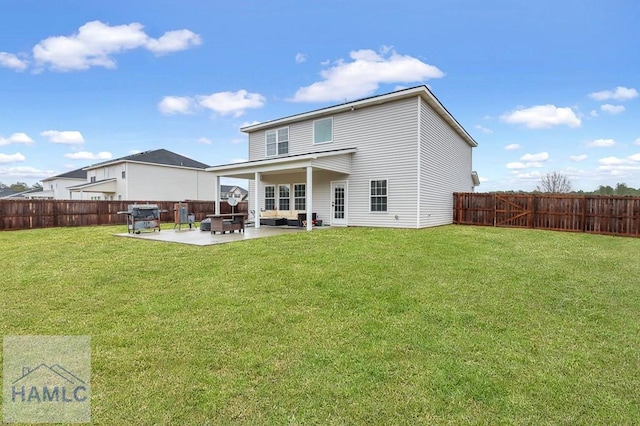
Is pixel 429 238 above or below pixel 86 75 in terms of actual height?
below

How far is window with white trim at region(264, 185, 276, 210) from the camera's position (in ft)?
57.2

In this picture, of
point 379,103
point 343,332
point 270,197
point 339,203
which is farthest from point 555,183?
point 343,332

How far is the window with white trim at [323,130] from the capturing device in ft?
51.1

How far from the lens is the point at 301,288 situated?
220 inches

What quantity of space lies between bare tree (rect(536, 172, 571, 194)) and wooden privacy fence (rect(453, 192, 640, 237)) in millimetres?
30390

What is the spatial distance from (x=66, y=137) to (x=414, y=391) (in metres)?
44.0

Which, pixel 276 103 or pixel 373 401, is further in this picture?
pixel 276 103

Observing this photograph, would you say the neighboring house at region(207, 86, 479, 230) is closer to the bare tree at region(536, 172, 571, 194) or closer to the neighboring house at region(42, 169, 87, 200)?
the bare tree at region(536, 172, 571, 194)

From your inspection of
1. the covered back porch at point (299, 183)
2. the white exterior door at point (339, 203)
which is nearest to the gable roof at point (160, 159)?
the covered back porch at point (299, 183)

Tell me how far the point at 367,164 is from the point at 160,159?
972 inches

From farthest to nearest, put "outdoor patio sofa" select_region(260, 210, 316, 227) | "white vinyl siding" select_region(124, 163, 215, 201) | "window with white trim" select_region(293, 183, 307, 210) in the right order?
"white vinyl siding" select_region(124, 163, 215, 201), "window with white trim" select_region(293, 183, 307, 210), "outdoor patio sofa" select_region(260, 210, 316, 227)

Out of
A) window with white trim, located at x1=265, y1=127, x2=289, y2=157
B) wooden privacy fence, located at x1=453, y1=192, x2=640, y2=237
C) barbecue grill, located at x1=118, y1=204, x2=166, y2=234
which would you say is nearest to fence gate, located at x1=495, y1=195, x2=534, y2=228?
wooden privacy fence, located at x1=453, y1=192, x2=640, y2=237

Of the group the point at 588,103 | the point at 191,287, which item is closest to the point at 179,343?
the point at 191,287

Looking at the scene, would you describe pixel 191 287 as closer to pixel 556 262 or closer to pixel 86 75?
pixel 556 262
